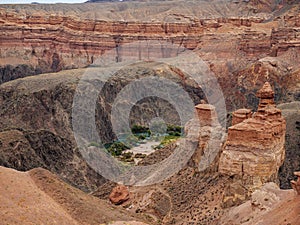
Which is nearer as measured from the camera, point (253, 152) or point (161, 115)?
point (253, 152)

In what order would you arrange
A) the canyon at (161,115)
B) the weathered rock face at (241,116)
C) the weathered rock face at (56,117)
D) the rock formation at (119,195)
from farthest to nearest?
the weathered rock face at (56,117) → the rock formation at (119,195) → the weathered rock face at (241,116) → the canyon at (161,115)

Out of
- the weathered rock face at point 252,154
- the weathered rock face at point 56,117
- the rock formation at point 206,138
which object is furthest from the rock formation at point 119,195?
the weathered rock face at point 56,117

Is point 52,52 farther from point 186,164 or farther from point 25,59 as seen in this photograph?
point 186,164

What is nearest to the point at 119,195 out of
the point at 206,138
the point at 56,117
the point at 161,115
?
the point at 206,138

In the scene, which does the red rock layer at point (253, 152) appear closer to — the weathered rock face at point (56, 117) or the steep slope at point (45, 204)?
the steep slope at point (45, 204)

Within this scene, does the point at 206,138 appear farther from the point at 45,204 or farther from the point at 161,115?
the point at 161,115

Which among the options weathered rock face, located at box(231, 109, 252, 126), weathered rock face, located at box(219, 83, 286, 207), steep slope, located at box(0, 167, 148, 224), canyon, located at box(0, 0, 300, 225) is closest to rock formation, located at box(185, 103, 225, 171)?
canyon, located at box(0, 0, 300, 225)

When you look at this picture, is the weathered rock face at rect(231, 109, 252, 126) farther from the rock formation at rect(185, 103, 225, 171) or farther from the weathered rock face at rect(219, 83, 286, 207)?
the weathered rock face at rect(219, 83, 286, 207)
